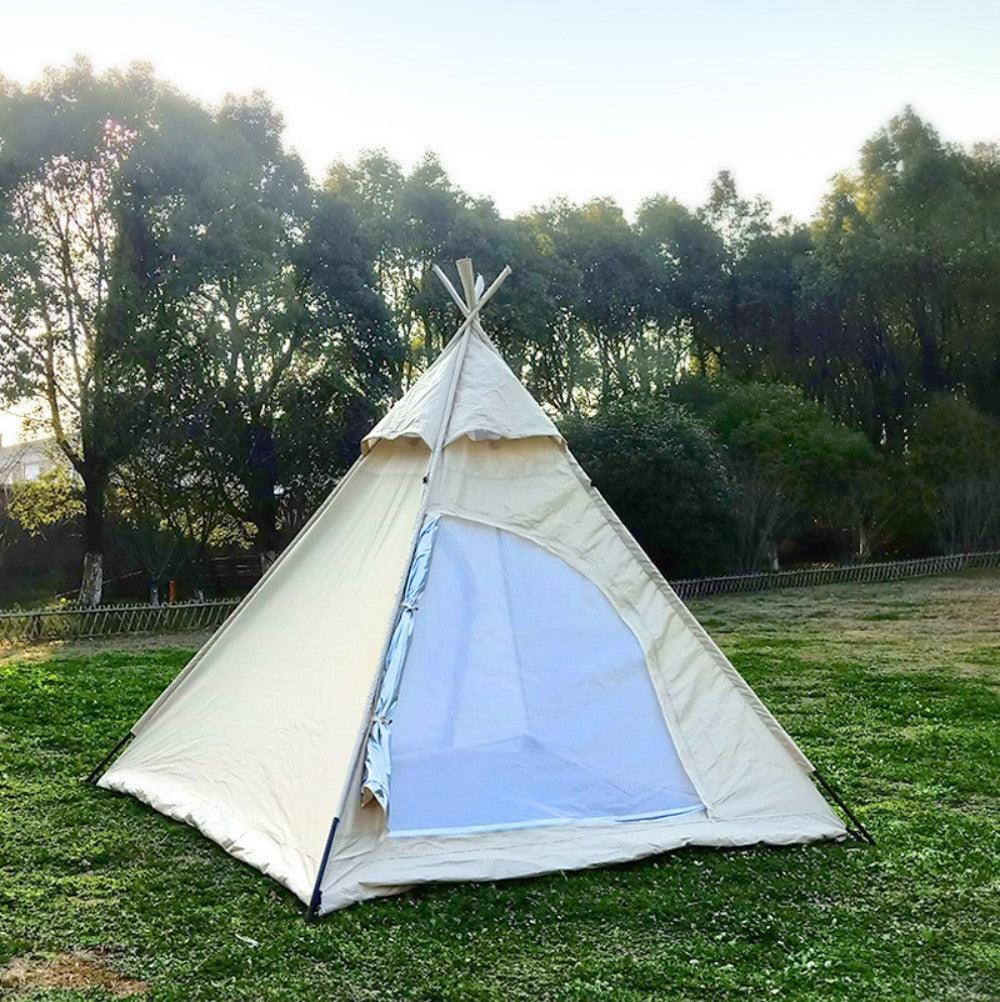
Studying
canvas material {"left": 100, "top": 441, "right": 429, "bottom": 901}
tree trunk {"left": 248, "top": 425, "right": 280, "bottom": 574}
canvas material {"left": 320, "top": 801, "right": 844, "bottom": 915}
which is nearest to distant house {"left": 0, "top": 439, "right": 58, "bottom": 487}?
tree trunk {"left": 248, "top": 425, "right": 280, "bottom": 574}

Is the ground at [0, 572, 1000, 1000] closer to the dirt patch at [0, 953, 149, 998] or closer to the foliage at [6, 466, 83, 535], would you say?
the dirt patch at [0, 953, 149, 998]

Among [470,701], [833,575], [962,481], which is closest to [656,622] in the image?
[470,701]

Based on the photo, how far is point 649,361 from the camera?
27.9 metres

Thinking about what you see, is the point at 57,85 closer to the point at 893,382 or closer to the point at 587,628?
the point at 587,628

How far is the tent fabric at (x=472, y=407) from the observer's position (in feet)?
18.8

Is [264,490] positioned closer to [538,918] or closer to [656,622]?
[656,622]

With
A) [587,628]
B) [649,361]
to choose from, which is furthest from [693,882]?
[649,361]

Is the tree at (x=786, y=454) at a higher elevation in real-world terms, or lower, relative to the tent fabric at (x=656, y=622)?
higher

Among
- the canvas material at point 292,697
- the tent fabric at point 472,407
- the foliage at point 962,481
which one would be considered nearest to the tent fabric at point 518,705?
the canvas material at point 292,697

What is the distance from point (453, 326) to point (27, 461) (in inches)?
335

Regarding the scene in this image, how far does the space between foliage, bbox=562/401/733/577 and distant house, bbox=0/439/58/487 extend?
802 cm

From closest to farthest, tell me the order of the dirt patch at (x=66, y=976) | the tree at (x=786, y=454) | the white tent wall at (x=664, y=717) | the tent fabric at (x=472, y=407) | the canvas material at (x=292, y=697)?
the dirt patch at (x=66, y=976) → the white tent wall at (x=664, y=717) → the canvas material at (x=292, y=697) → the tent fabric at (x=472, y=407) → the tree at (x=786, y=454)

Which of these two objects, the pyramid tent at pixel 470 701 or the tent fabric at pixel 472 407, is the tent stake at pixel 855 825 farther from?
the tent fabric at pixel 472 407

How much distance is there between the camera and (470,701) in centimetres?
531
